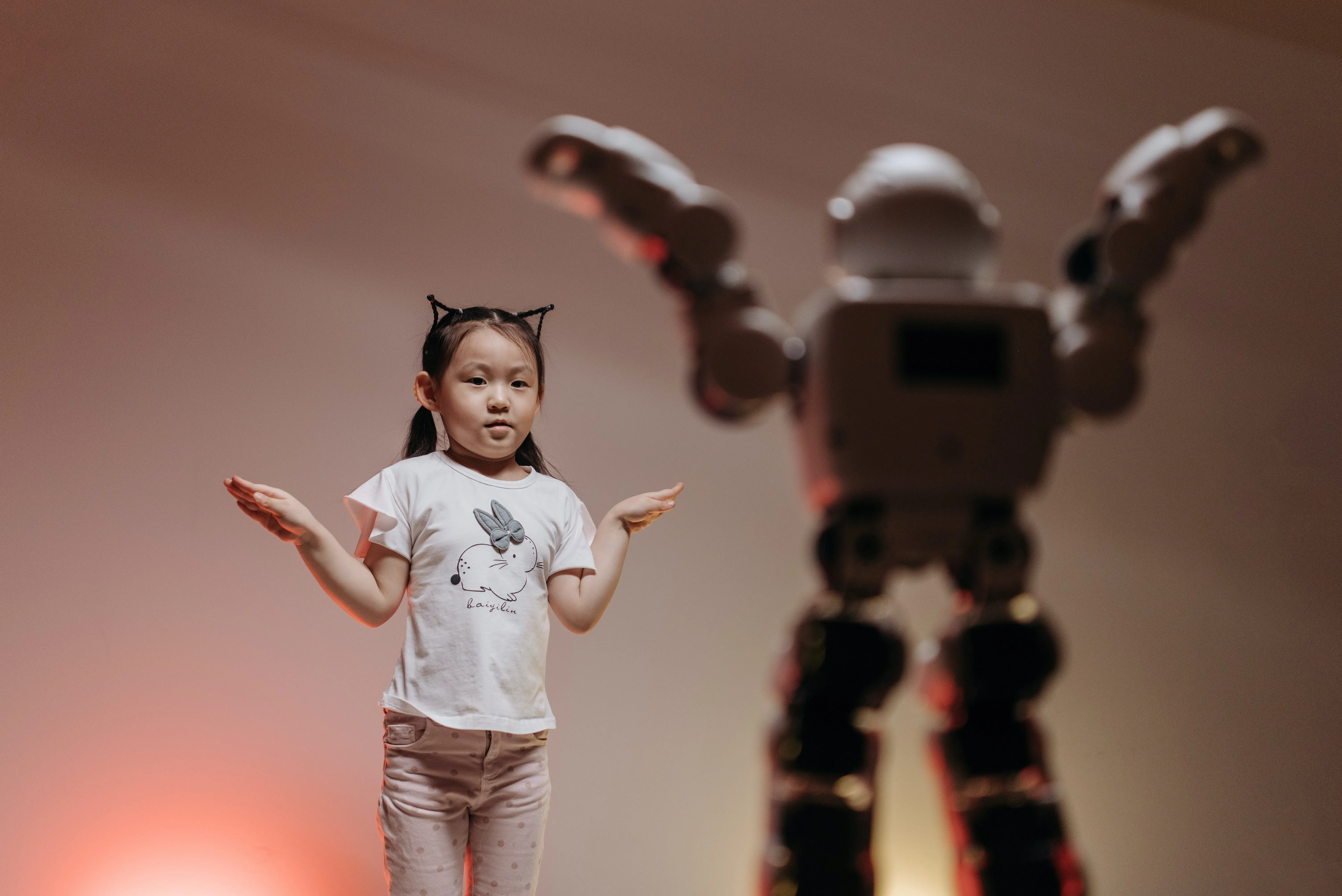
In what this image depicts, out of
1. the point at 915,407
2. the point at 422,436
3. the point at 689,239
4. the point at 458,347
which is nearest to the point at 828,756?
the point at 915,407

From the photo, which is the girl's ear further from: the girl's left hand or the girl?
the girl's left hand

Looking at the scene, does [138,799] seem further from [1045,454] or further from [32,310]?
[1045,454]

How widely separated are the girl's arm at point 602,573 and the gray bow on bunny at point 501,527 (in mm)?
67

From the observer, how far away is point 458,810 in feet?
2.93

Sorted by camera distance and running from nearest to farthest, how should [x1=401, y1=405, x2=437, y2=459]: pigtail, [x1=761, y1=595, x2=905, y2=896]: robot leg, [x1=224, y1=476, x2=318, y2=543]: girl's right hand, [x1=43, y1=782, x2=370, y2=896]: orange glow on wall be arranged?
[x1=761, y1=595, x2=905, y2=896]: robot leg
[x1=224, y1=476, x2=318, y2=543]: girl's right hand
[x1=401, y1=405, x2=437, y2=459]: pigtail
[x1=43, y1=782, x2=370, y2=896]: orange glow on wall

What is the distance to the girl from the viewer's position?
2.84ft

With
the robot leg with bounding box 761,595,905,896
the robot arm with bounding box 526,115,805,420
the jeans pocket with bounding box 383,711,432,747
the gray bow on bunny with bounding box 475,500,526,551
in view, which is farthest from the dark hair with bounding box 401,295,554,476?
the robot leg with bounding box 761,595,905,896

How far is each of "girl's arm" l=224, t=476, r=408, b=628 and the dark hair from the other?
0.15 meters

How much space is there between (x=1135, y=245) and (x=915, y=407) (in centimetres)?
18

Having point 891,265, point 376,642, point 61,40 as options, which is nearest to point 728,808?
point 376,642

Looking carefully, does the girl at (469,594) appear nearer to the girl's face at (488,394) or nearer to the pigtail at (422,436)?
the girl's face at (488,394)

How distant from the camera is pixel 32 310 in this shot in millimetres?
1343

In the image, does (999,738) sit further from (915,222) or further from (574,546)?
(574,546)

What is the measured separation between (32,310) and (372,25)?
2.23 ft
